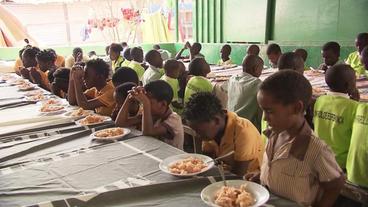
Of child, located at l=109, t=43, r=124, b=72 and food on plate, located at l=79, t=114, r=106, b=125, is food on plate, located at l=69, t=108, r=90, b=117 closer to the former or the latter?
food on plate, located at l=79, t=114, r=106, b=125

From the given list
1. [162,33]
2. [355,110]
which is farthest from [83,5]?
[355,110]

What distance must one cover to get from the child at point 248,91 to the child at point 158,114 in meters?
1.22

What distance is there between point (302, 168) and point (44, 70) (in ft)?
16.5

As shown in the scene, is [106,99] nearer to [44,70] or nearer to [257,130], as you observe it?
[257,130]

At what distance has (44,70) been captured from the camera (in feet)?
18.4

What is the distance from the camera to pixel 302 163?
55.9 inches

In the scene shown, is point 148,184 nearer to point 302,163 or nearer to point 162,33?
point 302,163

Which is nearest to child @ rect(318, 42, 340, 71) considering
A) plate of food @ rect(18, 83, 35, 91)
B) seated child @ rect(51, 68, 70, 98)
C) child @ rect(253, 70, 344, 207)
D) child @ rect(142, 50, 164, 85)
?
child @ rect(142, 50, 164, 85)

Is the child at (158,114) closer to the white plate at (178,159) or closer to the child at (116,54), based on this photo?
the white plate at (178,159)

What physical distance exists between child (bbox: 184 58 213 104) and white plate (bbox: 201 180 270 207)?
7.75 feet

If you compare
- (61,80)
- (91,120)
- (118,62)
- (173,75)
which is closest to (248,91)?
(173,75)

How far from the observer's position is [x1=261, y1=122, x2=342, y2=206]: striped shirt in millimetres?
1395

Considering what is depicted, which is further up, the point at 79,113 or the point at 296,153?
the point at 296,153

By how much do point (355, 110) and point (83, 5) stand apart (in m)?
10.8
